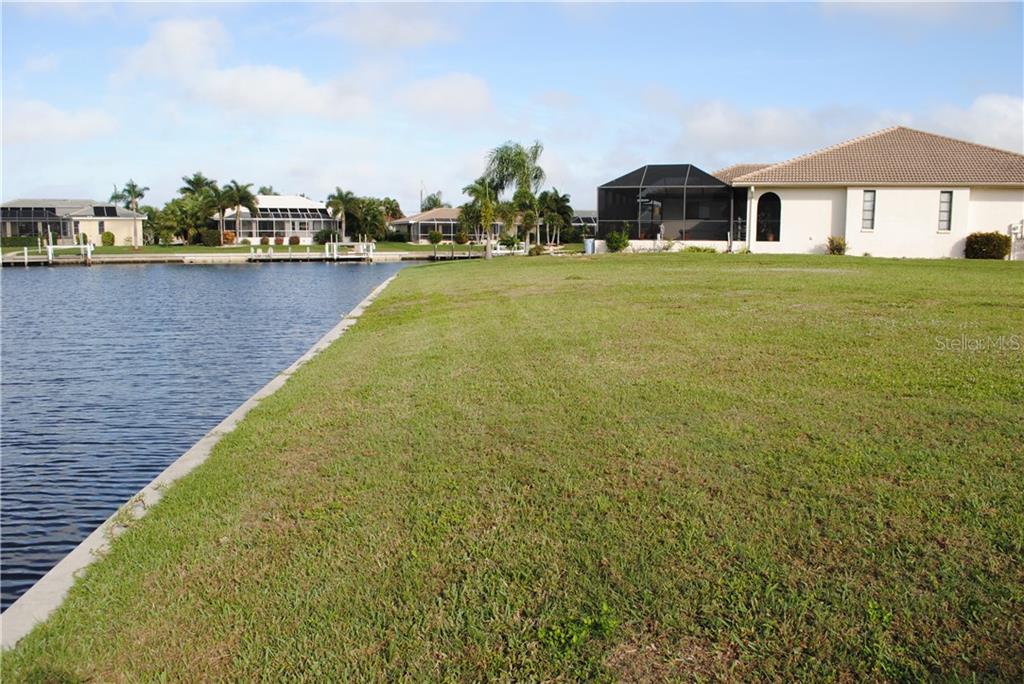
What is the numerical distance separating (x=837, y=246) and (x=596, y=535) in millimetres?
35749

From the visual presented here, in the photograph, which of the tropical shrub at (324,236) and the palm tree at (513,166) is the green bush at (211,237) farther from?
the palm tree at (513,166)

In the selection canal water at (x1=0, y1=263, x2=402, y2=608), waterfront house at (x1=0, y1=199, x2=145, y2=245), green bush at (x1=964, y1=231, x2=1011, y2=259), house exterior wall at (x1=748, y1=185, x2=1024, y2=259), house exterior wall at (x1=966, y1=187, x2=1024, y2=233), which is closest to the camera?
canal water at (x1=0, y1=263, x2=402, y2=608)

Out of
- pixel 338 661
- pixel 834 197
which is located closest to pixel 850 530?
pixel 338 661

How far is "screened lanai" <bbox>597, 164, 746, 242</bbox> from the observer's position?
4112cm

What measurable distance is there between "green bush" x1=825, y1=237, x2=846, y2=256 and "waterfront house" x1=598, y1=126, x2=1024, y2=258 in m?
0.64

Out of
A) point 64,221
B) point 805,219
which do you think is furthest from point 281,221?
point 805,219

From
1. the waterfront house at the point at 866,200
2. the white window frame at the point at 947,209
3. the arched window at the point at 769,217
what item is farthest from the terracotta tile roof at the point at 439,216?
the white window frame at the point at 947,209

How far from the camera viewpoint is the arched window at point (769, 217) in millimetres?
39625

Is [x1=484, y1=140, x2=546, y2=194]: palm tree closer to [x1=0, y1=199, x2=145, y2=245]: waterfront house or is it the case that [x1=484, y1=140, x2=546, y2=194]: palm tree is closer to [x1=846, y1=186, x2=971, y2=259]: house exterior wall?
[x1=846, y1=186, x2=971, y2=259]: house exterior wall

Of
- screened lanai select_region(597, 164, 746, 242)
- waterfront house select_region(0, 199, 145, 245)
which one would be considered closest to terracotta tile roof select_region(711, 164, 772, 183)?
screened lanai select_region(597, 164, 746, 242)

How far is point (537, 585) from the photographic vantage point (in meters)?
4.46

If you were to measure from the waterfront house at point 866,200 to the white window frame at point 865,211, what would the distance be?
44mm

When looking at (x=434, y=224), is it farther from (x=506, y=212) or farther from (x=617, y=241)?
(x=617, y=241)

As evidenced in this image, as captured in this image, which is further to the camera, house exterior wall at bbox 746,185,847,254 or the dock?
the dock
